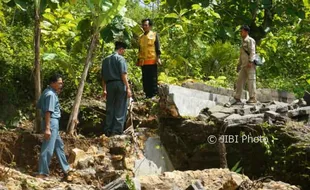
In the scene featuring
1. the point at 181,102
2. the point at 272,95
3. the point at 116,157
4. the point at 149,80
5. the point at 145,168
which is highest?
the point at 149,80

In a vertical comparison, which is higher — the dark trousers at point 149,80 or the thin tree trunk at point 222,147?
the dark trousers at point 149,80

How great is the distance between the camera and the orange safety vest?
442 inches

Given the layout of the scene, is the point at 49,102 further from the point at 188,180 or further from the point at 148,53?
the point at 148,53

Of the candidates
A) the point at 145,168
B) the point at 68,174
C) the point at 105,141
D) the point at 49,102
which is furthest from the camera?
the point at 145,168

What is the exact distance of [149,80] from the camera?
37.4 feet

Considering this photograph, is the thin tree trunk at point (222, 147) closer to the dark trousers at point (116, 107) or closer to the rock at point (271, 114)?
the rock at point (271, 114)

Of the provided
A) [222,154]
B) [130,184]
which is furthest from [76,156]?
[130,184]

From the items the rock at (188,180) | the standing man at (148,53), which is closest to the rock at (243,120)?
the rock at (188,180)

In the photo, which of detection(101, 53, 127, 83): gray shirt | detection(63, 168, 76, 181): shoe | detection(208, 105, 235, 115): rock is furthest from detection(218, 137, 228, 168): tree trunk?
detection(63, 168, 76, 181): shoe

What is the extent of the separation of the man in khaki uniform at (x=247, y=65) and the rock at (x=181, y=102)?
68 centimetres

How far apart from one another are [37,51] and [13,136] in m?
1.52

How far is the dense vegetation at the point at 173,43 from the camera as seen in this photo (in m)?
11.5

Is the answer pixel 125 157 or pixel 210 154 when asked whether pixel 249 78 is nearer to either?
pixel 210 154

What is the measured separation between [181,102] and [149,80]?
55.3 inches
